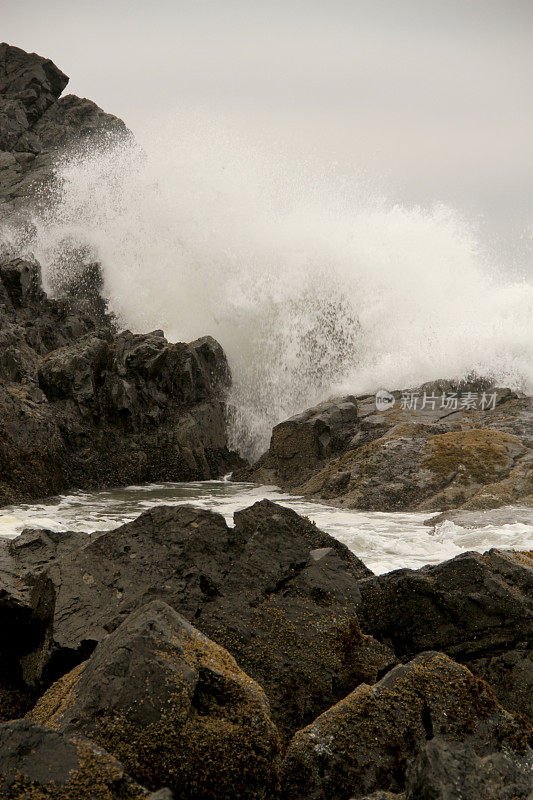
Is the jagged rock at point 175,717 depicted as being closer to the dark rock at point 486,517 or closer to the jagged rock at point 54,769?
the jagged rock at point 54,769

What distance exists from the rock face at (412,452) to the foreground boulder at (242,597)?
571 centimetres

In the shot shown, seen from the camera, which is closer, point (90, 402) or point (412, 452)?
point (412, 452)

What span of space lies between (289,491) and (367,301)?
9295mm

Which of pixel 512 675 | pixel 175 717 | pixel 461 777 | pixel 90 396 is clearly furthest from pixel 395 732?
pixel 90 396

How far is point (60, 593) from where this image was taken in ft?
11.5

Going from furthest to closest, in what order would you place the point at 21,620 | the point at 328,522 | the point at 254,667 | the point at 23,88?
the point at 23,88, the point at 328,522, the point at 21,620, the point at 254,667

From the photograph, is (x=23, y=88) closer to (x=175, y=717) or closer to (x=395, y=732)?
(x=175, y=717)

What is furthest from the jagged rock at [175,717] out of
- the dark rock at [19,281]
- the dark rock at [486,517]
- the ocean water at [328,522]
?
the dark rock at [19,281]

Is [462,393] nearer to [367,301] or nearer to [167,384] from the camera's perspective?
[367,301]

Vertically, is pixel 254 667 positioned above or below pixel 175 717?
below

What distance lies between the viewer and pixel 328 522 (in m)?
8.34

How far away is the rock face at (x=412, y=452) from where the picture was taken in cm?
963

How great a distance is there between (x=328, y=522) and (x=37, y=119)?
26.1 meters

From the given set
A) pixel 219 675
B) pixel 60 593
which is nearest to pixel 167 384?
pixel 60 593
